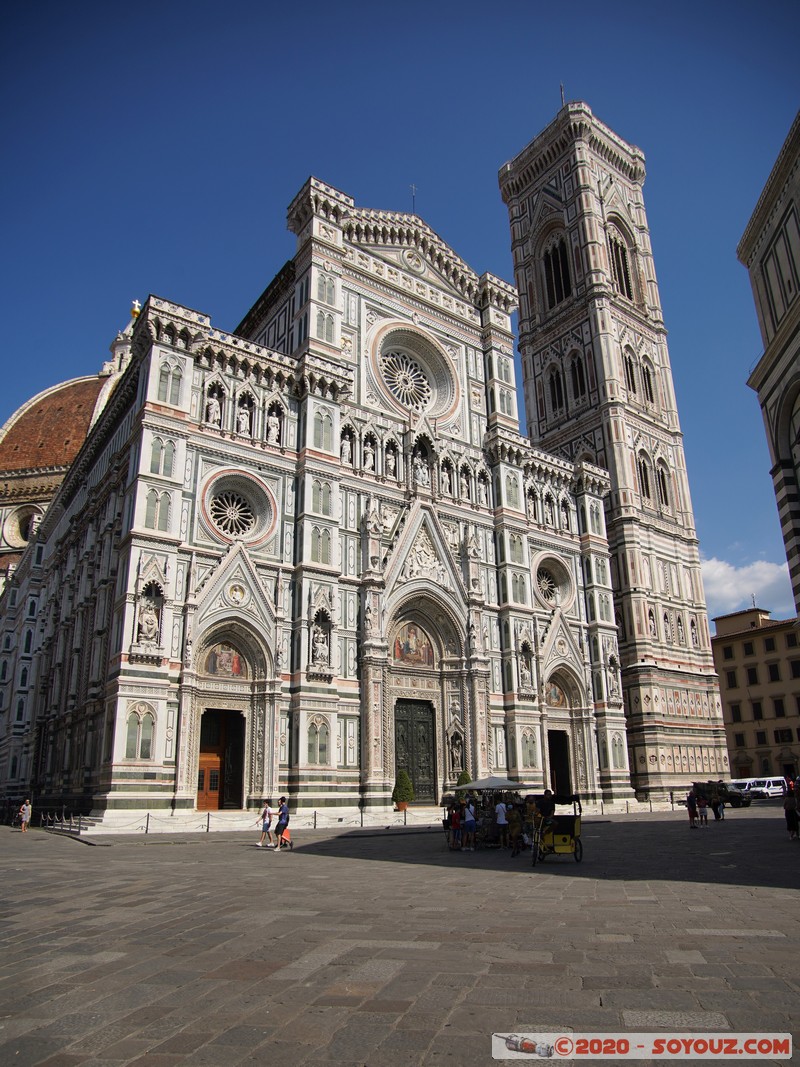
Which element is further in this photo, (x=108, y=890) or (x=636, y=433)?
(x=636, y=433)

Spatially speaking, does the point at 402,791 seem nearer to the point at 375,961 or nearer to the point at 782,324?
the point at 782,324

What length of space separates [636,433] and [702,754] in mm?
20769

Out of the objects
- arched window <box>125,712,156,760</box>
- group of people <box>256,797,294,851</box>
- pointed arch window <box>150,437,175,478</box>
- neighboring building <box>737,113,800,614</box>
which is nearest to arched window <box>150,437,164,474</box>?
pointed arch window <box>150,437,175,478</box>

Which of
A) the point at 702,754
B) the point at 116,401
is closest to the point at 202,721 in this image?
the point at 116,401

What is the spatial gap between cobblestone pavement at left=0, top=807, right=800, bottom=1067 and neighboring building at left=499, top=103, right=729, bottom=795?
3200 cm

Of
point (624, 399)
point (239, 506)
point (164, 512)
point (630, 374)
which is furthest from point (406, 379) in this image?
point (630, 374)

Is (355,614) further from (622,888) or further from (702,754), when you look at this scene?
(702,754)

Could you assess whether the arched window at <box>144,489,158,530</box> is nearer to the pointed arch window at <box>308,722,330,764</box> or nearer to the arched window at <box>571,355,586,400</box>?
the pointed arch window at <box>308,722,330,764</box>

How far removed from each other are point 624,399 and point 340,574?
28.8 metres

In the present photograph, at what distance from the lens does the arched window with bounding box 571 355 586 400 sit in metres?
53.1

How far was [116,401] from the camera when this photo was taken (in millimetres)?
33406

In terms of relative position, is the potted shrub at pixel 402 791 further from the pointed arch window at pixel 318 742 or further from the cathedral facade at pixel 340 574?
the pointed arch window at pixel 318 742

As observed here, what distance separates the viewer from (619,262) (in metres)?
57.1

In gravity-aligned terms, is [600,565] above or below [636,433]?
below
